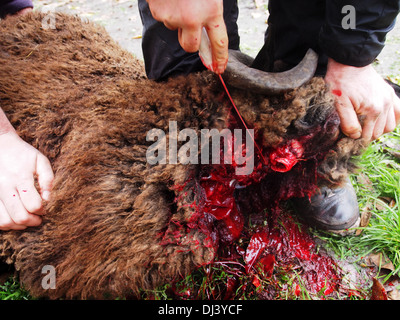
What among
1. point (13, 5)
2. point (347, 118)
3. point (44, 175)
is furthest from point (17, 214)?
point (13, 5)

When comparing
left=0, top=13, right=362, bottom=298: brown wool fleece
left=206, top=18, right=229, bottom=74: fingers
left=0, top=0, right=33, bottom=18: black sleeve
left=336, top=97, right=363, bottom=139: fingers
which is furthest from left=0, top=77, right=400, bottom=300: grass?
left=0, top=0, right=33, bottom=18: black sleeve

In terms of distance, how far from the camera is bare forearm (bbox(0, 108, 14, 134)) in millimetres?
1375

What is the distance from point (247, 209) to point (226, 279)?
393mm

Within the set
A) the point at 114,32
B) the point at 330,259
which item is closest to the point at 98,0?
the point at 114,32

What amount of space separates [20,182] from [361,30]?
64.8 inches

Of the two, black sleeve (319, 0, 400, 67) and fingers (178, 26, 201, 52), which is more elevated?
fingers (178, 26, 201, 52)

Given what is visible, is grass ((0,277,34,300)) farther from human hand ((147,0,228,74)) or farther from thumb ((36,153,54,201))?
human hand ((147,0,228,74))

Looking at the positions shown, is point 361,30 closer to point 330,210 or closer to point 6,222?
point 330,210

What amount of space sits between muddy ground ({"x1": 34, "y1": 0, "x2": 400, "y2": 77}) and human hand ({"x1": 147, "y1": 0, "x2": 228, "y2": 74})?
101 inches

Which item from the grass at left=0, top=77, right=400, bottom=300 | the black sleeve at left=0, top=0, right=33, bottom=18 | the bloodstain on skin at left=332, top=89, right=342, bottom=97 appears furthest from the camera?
the black sleeve at left=0, top=0, right=33, bottom=18

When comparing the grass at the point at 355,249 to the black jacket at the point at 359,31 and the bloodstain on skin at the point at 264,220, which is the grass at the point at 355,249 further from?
the black jacket at the point at 359,31

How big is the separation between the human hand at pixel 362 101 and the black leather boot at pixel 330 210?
484 mm

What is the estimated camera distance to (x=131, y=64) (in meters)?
1.85
